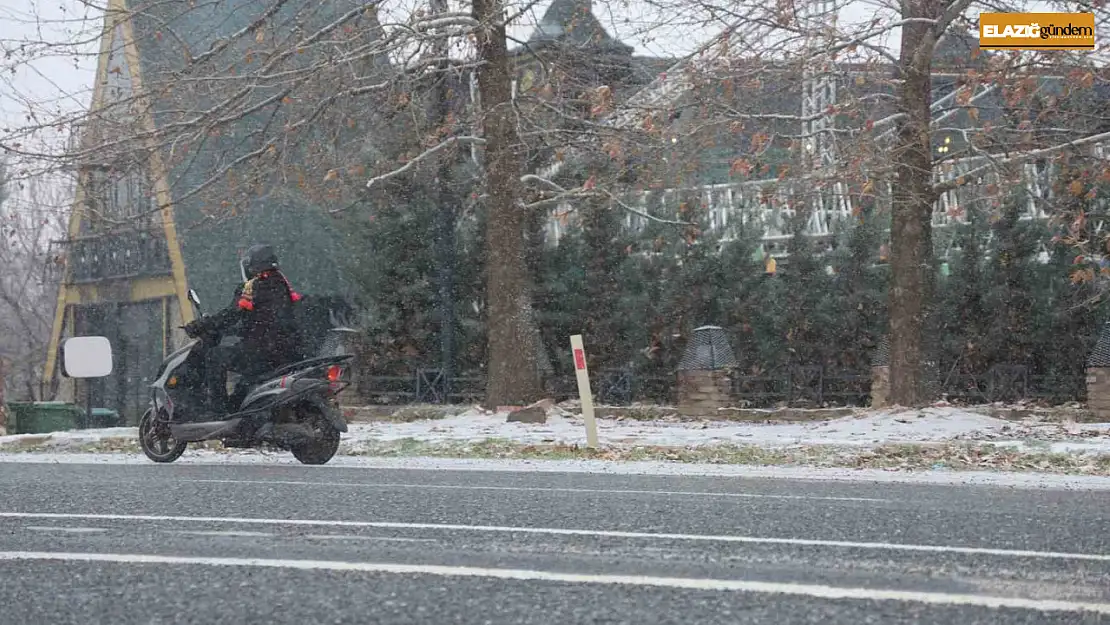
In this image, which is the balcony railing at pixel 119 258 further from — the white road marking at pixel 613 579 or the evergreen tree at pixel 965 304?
the white road marking at pixel 613 579

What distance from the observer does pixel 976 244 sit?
19750 millimetres

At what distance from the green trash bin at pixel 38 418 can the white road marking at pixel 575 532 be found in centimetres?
1455

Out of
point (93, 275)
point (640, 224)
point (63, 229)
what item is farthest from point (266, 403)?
point (63, 229)

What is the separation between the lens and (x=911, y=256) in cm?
1652

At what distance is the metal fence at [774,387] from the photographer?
18734 mm

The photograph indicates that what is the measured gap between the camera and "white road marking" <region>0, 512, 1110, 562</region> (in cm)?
530

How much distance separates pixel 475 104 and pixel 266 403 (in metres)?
9.58

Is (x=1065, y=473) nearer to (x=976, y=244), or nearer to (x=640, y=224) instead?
(x=976, y=244)

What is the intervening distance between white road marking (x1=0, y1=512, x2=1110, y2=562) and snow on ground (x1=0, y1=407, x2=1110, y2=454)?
6422 millimetres

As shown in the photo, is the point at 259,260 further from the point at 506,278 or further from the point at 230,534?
the point at 506,278

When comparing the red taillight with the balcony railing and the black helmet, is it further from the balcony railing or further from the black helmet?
the balcony railing

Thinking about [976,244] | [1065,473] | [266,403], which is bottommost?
[1065,473]

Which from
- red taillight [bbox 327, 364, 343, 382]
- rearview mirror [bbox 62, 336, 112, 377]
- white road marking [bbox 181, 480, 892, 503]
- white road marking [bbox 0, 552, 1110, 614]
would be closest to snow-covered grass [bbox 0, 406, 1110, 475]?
rearview mirror [bbox 62, 336, 112, 377]

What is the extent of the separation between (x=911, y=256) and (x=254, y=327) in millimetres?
8999
